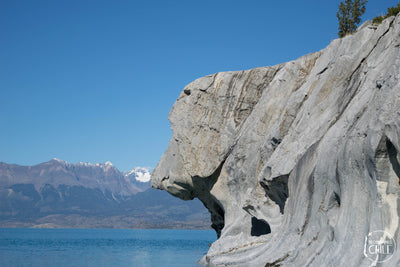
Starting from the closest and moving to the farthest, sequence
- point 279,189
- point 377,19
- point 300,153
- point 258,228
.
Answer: point 300,153
point 377,19
point 279,189
point 258,228

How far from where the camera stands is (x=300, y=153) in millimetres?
25453

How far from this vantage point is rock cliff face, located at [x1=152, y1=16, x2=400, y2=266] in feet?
59.9

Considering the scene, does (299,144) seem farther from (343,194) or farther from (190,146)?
(190,146)

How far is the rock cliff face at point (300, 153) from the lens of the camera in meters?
18.3

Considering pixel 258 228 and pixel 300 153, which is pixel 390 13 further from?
pixel 258 228

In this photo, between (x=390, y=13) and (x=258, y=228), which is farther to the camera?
(x=258, y=228)

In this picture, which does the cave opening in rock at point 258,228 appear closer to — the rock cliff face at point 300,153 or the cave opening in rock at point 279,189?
the rock cliff face at point 300,153

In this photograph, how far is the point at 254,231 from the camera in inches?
1432

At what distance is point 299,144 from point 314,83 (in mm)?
4597

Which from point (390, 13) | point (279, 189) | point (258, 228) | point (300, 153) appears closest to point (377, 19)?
point (390, 13)

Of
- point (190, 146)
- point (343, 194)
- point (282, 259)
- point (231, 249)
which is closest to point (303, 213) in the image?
point (282, 259)

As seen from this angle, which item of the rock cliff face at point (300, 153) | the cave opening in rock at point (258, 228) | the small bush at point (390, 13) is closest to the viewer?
the rock cliff face at point (300, 153)

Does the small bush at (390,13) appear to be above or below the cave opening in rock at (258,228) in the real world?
above

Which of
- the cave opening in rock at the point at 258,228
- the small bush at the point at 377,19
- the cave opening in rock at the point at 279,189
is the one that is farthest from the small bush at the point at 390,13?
the cave opening in rock at the point at 258,228
